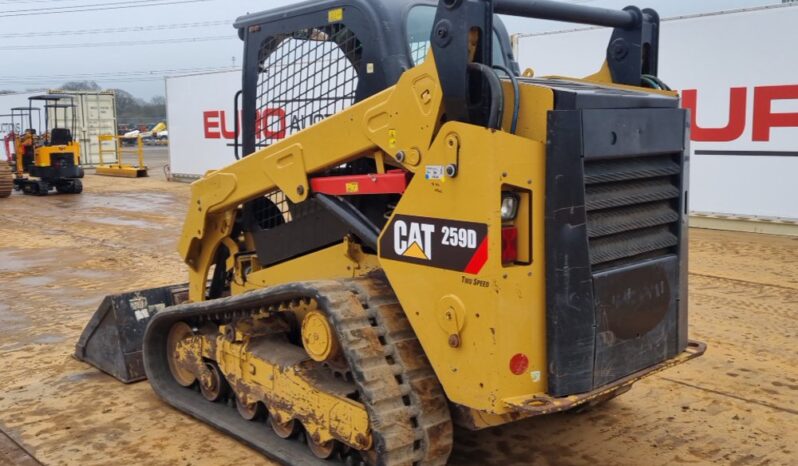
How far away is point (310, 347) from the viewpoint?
3.95 m

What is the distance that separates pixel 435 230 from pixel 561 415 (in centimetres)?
203

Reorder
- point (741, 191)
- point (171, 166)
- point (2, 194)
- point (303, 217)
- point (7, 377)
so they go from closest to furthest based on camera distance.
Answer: point (303, 217) → point (7, 377) → point (741, 191) → point (2, 194) → point (171, 166)

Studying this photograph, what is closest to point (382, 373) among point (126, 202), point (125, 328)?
point (125, 328)

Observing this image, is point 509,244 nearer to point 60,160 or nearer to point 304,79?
point 304,79

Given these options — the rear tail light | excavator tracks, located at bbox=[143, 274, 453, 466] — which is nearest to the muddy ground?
excavator tracks, located at bbox=[143, 274, 453, 466]

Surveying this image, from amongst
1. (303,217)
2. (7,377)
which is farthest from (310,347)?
(7,377)

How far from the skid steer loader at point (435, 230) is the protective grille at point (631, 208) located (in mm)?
10

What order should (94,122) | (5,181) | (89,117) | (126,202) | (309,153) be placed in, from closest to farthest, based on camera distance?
(309,153) → (126,202) → (5,181) → (89,117) → (94,122)

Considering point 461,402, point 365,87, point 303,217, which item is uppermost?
point 365,87

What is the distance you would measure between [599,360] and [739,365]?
2963 millimetres

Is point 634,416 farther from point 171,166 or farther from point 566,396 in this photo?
point 171,166

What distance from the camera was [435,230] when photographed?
137 inches

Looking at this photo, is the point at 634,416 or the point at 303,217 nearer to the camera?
the point at 303,217

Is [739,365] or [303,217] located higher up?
[303,217]
